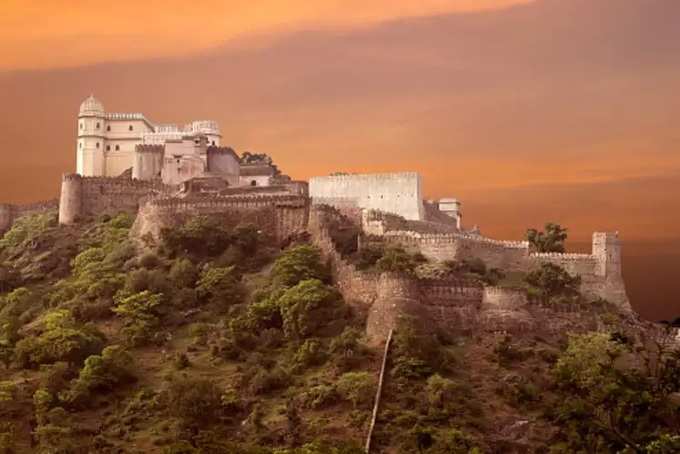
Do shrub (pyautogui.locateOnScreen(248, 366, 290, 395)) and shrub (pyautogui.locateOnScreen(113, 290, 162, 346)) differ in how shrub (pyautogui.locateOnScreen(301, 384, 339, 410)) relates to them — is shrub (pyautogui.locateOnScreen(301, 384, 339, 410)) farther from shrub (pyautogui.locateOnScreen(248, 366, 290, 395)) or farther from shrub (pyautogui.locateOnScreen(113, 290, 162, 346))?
shrub (pyautogui.locateOnScreen(113, 290, 162, 346))

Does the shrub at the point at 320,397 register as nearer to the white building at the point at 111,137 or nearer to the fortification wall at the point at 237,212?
the fortification wall at the point at 237,212

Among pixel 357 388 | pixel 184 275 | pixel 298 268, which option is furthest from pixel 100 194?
pixel 357 388

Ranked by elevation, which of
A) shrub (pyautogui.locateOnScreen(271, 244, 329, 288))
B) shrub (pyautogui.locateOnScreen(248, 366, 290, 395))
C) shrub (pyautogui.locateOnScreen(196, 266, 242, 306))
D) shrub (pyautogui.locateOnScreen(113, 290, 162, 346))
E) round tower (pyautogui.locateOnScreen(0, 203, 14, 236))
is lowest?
shrub (pyautogui.locateOnScreen(248, 366, 290, 395))

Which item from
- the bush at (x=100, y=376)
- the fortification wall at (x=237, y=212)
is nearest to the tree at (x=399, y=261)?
the fortification wall at (x=237, y=212)

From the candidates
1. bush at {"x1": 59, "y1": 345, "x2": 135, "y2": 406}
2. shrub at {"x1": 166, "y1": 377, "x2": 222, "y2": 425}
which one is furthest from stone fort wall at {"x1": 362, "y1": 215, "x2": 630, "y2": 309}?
shrub at {"x1": 166, "y1": 377, "x2": 222, "y2": 425}

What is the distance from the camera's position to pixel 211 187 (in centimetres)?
9356

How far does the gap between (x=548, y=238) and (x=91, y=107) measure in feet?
105

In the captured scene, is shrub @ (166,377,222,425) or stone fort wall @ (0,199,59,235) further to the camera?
stone fort wall @ (0,199,59,235)

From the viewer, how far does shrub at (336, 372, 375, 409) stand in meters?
66.8

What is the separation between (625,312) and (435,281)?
14185mm

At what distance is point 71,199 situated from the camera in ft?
309

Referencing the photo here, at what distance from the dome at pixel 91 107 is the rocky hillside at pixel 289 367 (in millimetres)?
20994

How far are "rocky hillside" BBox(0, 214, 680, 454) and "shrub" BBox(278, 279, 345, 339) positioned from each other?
0.08 m

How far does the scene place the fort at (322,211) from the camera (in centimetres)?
7319
